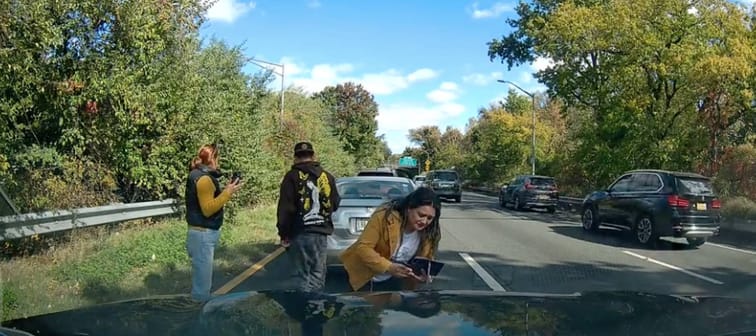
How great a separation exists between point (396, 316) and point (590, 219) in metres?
16.1

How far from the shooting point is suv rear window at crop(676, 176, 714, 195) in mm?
14819

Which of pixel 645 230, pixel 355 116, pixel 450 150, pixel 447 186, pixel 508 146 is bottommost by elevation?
pixel 645 230

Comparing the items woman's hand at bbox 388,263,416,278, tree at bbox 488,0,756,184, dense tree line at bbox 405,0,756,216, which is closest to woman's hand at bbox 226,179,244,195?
woman's hand at bbox 388,263,416,278

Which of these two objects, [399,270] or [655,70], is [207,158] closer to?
[399,270]

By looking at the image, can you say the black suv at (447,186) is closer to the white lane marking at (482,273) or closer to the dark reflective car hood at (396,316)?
the white lane marking at (482,273)

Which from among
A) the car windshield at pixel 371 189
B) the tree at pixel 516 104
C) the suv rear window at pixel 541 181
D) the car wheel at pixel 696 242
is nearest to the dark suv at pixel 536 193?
the suv rear window at pixel 541 181

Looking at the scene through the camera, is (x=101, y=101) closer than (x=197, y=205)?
No

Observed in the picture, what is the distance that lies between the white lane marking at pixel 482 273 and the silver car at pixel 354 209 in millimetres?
1687

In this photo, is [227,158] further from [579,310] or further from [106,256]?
[579,310]

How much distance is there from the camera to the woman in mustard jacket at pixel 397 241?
174 inches

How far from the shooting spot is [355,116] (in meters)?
78.4

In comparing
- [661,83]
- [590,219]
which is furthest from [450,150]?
[590,219]

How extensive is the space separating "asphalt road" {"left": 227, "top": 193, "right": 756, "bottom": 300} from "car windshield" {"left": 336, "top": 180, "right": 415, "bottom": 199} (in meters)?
1.21

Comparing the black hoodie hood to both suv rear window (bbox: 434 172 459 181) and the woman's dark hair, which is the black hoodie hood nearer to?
the woman's dark hair
